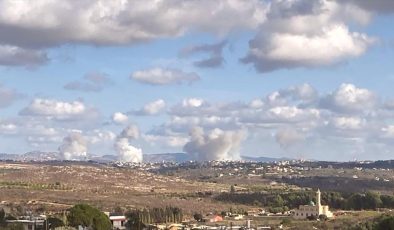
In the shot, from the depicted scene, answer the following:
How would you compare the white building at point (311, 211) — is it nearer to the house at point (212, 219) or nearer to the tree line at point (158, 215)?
the house at point (212, 219)

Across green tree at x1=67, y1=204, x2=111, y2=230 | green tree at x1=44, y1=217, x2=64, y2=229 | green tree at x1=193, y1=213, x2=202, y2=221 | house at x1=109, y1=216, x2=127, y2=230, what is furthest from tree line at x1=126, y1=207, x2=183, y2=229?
green tree at x1=67, y1=204, x2=111, y2=230

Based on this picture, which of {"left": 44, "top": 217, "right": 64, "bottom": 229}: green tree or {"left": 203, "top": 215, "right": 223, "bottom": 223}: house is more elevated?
{"left": 44, "top": 217, "right": 64, "bottom": 229}: green tree

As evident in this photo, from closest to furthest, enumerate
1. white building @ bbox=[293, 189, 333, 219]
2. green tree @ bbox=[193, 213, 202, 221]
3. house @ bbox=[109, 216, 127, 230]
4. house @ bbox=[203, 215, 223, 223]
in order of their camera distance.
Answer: house @ bbox=[109, 216, 127, 230]
house @ bbox=[203, 215, 223, 223]
green tree @ bbox=[193, 213, 202, 221]
white building @ bbox=[293, 189, 333, 219]

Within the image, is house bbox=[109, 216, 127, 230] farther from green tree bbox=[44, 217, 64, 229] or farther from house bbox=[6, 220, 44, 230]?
green tree bbox=[44, 217, 64, 229]

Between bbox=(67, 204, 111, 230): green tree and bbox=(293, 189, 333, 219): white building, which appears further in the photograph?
bbox=(293, 189, 333, 219): white building

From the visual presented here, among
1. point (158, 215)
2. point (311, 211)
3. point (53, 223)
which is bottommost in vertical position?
point (311, 211)

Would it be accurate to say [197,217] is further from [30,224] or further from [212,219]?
[30,224]

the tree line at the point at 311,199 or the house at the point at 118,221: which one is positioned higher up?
the tree line at the point at 311,199

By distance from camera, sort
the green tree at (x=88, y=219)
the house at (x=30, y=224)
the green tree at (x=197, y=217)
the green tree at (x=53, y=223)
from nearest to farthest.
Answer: the green tree at (x=88, y=219) < the green tree at (x=53, y=223) < the house at (x=30, y=224) < the green tree at (x=197, y=217)

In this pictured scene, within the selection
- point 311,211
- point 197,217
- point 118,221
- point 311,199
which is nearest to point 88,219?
point 118,221

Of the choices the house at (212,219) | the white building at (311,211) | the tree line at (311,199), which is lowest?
the house at (212,219)

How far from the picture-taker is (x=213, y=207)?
497ft

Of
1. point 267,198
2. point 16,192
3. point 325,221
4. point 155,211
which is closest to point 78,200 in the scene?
point 16,192

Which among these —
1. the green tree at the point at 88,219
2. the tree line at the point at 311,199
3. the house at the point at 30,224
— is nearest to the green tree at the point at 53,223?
the green tree at the point at 88,219
